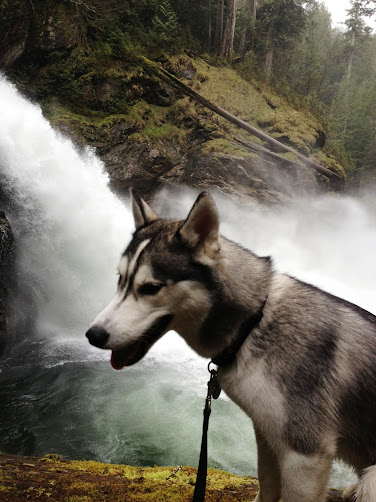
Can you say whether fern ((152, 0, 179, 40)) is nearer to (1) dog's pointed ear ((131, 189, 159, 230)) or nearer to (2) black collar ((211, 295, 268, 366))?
(1) dog's pointed ear ((131, 189, 159, 230))

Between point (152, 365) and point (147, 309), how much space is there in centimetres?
591

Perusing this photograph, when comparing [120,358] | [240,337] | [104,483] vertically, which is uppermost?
[240,337]

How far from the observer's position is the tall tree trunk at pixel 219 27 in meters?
18.9

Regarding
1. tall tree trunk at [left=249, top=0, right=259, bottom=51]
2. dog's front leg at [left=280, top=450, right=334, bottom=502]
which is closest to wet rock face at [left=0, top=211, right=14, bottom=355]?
dog's front leg at [left=280, top=450, right=334, bottom=502]

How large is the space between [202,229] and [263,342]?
0.63m

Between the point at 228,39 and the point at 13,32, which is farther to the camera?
the point at 228,39

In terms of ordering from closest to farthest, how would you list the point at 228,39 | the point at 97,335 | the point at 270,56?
the point at 97,335 → the point at 228,39 → the point at 270,56

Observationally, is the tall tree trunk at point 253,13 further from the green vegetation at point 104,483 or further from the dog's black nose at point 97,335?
the dog's black nose at point 97,335

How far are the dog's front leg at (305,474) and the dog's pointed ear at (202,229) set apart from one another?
103cm

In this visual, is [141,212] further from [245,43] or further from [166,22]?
[245,43]

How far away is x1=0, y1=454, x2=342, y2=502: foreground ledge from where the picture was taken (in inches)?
86.2

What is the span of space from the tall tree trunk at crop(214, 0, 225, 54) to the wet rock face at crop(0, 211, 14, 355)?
54.3 feet

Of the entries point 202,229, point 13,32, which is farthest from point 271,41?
point 202,229

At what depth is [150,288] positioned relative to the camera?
5.31ft
